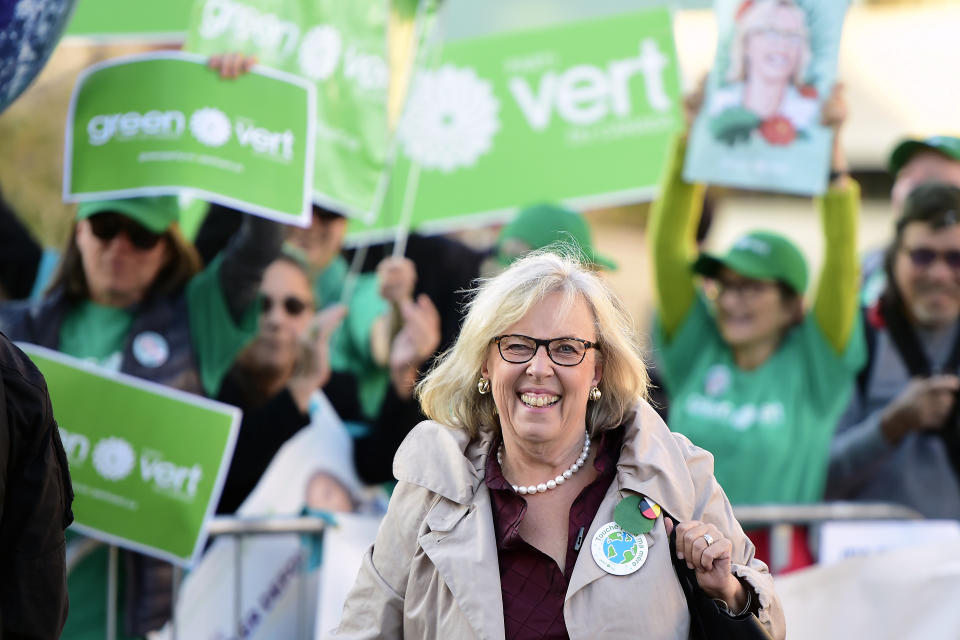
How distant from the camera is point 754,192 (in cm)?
687

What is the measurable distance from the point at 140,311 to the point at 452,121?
Answer: 169cm

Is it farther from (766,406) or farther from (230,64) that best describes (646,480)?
(766,406)

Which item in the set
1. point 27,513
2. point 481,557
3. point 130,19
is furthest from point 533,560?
point 130,19

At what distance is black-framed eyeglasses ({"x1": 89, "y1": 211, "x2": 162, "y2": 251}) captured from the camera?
429cm

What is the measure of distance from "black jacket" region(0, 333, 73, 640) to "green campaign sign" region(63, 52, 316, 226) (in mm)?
1583

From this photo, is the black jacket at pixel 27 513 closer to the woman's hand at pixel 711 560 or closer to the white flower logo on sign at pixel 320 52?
the woman's hand at pixel 711 560

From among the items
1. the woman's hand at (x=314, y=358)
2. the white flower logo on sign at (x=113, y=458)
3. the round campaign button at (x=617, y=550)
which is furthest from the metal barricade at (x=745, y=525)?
the round campaign button at (x=617, y=550)

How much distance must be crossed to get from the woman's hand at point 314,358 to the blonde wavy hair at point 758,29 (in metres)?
1.93

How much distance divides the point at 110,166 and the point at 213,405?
0.89 meters

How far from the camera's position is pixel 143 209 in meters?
4.26

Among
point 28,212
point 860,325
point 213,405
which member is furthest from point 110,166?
point 860,325

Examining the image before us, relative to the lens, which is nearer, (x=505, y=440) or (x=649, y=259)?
(x=505, y=440)

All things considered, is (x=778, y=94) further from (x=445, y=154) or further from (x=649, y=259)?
(x=445, y=154)

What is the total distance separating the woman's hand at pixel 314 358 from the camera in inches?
187
